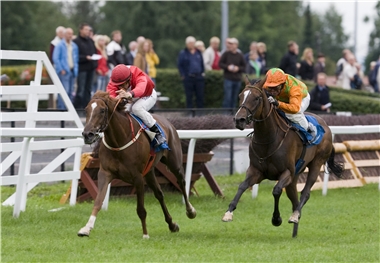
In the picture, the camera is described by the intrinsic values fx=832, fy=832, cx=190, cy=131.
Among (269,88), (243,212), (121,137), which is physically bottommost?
(243,212)

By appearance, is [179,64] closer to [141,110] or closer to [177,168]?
[177,168]

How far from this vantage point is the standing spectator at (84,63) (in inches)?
602

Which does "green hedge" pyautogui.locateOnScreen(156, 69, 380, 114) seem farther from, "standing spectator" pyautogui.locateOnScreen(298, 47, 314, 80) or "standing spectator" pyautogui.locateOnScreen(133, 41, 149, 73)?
"standing spectator" pyautogui.locateOnScreen(133, 41, 149, 73)

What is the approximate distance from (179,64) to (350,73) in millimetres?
6005

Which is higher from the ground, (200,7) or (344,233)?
(200,7)

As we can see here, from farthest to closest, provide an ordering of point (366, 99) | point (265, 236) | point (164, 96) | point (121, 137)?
1. point (164, 96)
2. point (366, 99)
3. point (265, 236)
4. point (121, 137)

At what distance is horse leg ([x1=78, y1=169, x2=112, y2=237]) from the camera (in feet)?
24.9

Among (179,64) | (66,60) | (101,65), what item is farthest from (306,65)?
(66,60)

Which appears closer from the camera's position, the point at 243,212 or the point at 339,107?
the point at 243,212

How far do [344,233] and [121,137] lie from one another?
269 cm

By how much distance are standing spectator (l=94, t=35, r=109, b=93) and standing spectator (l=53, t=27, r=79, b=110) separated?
1.47 m

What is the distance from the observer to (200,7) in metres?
56.2

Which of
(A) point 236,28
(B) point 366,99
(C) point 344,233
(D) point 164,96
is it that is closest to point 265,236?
(C) point 344,233

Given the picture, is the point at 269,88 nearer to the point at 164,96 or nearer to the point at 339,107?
the point at 339,107
